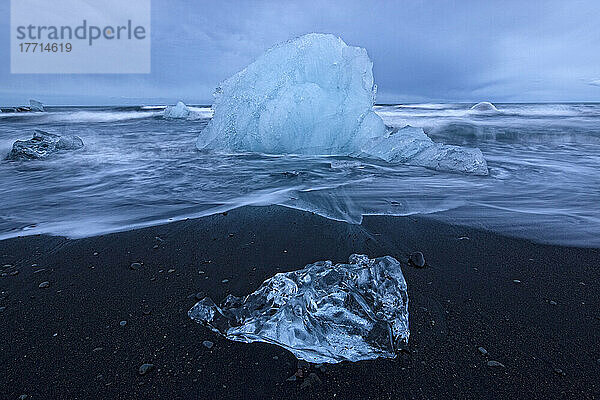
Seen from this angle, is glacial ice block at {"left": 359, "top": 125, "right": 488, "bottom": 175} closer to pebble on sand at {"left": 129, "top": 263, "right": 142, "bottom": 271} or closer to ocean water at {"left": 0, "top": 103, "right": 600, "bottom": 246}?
ocean water at {"left": 0, "top": 103, "right": 600, "bottom": 246}

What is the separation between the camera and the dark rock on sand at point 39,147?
718 centimetres

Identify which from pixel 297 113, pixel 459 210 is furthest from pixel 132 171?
pixel 459 210

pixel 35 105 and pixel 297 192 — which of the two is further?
pixel 35 105

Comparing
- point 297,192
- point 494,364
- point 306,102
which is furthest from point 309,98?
point 494,364

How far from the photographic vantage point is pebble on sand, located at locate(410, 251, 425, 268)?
2.10 m

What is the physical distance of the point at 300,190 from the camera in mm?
4168

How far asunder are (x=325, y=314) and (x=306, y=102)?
5849 mm

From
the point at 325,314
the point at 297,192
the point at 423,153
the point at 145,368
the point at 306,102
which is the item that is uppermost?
→ the point at 306,102

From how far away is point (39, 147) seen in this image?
7625 millimetres

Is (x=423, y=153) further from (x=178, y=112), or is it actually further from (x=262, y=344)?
(x=178, y=112)

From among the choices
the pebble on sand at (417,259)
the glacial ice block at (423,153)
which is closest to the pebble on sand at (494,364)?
the pebble on sand at (417,259)

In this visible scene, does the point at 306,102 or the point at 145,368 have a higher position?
the point at 306,102

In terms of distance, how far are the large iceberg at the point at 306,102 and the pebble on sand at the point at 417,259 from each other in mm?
4875

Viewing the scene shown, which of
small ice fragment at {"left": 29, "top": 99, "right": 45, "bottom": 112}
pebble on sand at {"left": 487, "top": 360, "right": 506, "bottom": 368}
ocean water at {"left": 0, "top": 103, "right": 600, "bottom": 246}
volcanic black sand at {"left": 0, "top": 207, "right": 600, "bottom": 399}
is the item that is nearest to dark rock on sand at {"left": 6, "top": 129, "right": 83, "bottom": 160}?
ocean water at {"left": 0, "top": 103, "right": 600, "bottom": 246}
